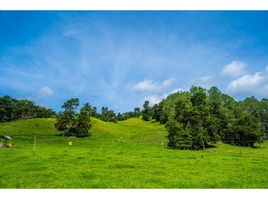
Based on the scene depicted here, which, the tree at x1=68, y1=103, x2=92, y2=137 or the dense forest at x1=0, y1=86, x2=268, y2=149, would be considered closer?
the dense forest at x1=0, y1=86, x2=268, y2=149

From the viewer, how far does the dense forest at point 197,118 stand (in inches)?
2174

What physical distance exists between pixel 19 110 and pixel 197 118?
87273 millimetres

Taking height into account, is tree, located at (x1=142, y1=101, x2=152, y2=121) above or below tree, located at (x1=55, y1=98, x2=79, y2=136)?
above

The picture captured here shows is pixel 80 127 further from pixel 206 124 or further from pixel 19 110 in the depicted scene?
pixel 19 110

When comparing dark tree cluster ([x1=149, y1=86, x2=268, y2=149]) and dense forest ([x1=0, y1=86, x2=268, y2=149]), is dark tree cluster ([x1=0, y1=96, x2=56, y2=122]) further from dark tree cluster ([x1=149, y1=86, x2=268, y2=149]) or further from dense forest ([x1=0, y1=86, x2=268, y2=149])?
dark tree cluster ([x1=149, y1=86, x2=268, y2=149])

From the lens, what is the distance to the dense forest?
181 feet

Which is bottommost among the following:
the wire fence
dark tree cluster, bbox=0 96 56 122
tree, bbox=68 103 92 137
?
the wire fence

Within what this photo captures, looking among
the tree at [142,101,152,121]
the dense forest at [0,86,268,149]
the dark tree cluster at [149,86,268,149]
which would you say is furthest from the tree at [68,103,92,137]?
the tree at [142,101,152,121]

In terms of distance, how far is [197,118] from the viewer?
5631cm

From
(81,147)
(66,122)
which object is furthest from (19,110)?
(81,147)

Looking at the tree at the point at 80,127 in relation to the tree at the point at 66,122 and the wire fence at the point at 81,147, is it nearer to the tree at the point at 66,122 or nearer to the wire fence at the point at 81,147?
the tree at the point at 66,122

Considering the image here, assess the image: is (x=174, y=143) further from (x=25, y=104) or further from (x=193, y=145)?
(x=25, y=104)
